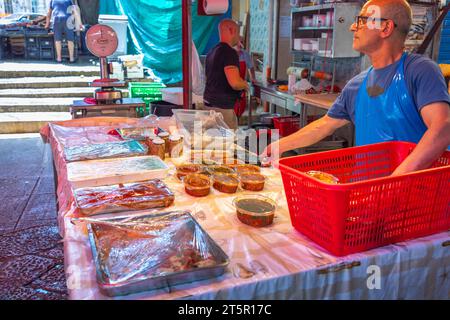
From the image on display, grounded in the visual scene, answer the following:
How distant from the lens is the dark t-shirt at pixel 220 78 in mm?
4328

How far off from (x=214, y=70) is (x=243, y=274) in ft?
11.3

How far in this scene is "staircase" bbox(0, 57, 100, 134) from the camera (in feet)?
24.9

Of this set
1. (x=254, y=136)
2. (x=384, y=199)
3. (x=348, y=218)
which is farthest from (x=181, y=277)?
(x=254, y=136)

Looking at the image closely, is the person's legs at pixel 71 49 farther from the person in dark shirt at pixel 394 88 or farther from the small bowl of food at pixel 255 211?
the small bowl of food at pixel 255 211

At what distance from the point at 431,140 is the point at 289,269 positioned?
0.78 m

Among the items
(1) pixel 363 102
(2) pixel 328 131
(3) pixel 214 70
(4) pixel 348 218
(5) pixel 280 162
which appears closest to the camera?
(4) pixel 348 218

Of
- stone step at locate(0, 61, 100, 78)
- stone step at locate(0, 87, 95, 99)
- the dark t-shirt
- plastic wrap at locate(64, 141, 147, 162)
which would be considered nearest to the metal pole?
the dark t-shirt

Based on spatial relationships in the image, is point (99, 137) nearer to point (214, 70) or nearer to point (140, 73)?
point (214, 70)

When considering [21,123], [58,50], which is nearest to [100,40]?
[21,123]

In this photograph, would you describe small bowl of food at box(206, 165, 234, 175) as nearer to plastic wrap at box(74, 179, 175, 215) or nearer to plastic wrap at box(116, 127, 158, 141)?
plastic wrap at box(74, 179, 175, 215)

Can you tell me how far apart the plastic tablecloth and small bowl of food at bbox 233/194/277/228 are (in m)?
0.03

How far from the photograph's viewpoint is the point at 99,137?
2881 millimetres

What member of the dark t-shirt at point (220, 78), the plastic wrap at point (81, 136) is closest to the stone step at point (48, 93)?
the dark t-shirt at point (220, 78)

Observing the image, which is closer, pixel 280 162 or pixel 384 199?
pixel 384 199
